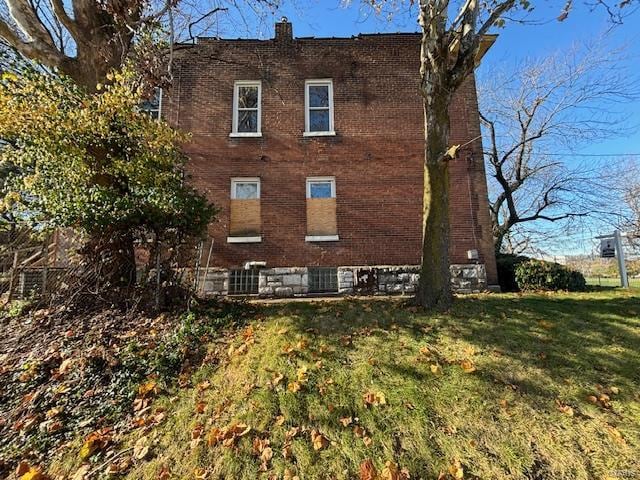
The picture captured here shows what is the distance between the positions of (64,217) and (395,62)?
10897 mm

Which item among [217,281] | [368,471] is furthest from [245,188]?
[368,471]

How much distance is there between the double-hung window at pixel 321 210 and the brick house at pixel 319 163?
0.03m

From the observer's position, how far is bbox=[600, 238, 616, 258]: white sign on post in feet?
34.9

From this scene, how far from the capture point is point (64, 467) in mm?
3186

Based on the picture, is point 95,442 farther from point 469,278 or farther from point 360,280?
point 469,278

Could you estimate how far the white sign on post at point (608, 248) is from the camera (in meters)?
10.6

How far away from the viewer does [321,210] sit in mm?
11477

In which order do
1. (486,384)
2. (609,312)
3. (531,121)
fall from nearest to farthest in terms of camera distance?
(486,384)
(609,312)
(531,121)

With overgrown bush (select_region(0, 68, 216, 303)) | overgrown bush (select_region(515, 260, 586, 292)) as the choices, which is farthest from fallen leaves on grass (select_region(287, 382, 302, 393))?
overgrown bush (select_region(515, 260, 586, 292))

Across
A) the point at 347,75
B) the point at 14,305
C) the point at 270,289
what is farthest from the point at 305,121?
the point at 14,305

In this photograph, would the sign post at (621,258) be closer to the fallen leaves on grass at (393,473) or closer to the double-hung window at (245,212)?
the double-hung window at (245,212)

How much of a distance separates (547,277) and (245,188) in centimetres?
947

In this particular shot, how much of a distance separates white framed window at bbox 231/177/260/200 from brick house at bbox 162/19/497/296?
3 centimetres

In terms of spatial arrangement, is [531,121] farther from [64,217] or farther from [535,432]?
[64,217]
